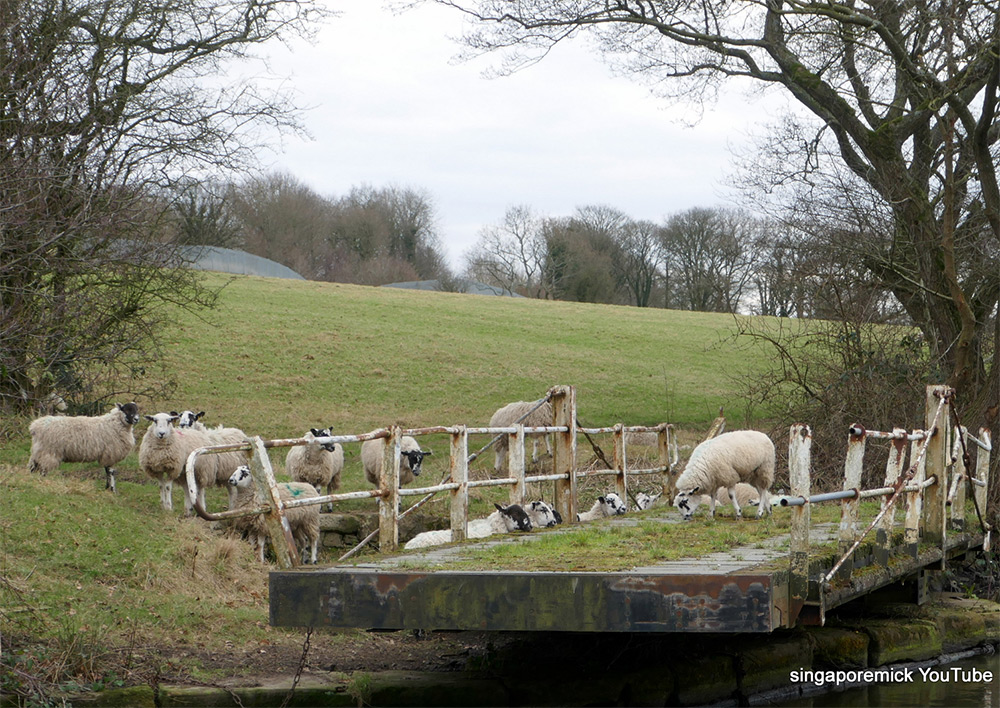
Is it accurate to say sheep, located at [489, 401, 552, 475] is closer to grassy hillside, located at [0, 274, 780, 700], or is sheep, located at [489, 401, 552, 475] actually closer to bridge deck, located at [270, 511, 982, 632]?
grassy hillside, located at [0, 274, 780, 700]

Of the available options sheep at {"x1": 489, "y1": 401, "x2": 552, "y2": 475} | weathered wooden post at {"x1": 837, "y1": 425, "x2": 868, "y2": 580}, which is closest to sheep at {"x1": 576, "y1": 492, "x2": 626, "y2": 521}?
weathered wooden post at {"x1": 837, "y1": 425, "x2": 868, "y2": 580}

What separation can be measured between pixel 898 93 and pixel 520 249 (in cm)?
5579

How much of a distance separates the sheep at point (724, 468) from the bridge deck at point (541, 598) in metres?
4.32

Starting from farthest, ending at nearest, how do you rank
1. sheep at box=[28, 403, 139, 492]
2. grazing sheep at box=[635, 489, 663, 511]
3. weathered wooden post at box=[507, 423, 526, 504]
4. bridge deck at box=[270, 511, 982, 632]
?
1. grazing sheep at box=[635, 489, 663, 511]
2. sheep at box=[28, 403, 139, 492]
3. weathered wooden post at box=[507, 423, 526, 504]
4. bridge deck at box=[270, 511, 982, 632]

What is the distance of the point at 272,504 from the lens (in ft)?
26.2

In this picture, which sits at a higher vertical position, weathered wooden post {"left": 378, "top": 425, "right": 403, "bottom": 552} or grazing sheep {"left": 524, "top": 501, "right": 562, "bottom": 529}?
weathered wooden post {"left": 378, "top": 425, "right": 403, "bottom": 552}

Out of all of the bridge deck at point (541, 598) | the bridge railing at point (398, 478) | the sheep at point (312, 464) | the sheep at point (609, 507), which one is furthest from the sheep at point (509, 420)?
the bridge deck at point (541, 598)

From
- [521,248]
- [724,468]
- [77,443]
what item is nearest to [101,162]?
[77,443]

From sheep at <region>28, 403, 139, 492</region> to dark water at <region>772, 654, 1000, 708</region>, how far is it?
10.3 meters

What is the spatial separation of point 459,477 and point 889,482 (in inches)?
153

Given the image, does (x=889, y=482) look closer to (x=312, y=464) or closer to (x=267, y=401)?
(x=312, y=464)

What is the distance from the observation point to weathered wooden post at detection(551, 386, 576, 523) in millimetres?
12328

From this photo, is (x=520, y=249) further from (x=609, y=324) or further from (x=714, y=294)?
(x=609, y=324)

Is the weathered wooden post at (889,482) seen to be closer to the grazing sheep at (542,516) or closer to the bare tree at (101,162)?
the grazing sheep at (542,516)
